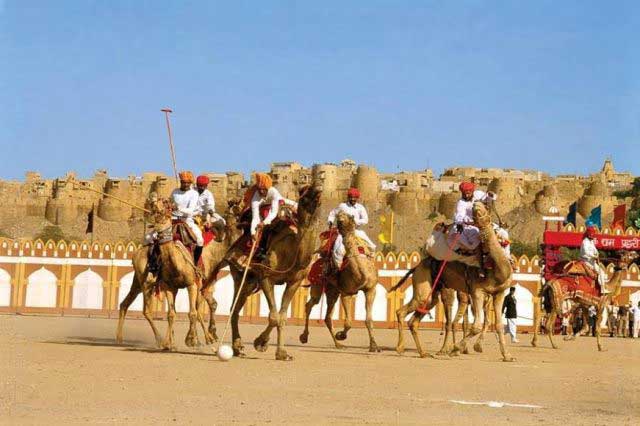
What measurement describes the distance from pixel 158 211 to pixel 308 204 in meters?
2.45

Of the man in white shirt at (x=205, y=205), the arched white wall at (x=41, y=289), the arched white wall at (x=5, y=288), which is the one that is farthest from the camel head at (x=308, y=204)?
the arched white wall at (x=5, y=288)

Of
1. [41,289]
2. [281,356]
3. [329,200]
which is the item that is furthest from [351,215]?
[329,200]

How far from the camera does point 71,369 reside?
11664 millimetres

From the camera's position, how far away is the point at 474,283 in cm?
1563

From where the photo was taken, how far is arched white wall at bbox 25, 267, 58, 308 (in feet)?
112

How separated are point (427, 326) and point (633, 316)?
18.2 feet

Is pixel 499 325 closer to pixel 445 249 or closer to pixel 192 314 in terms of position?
pixel 445 249

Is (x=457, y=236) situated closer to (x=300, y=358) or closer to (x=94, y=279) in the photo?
(x=300, y=358)

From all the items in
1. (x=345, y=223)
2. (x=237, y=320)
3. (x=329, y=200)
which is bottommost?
(x=237, y=320)

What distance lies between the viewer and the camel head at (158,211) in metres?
15.1

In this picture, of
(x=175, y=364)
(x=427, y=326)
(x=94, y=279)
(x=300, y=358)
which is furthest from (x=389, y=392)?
(x=94, y=279)

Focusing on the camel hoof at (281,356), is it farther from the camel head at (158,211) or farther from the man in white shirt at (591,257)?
the man in white shirt at (591,257)

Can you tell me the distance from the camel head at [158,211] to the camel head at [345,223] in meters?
2.37

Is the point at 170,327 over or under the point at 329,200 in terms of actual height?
under
